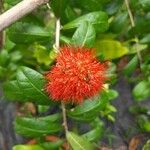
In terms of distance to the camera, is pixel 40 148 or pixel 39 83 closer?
pixel 39 83

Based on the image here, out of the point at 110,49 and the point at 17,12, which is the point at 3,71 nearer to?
the point at 110,49

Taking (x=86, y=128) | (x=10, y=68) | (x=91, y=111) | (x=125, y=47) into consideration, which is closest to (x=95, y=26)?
(x=91, y=111)

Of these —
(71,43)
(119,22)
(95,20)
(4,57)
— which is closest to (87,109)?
(71,43)

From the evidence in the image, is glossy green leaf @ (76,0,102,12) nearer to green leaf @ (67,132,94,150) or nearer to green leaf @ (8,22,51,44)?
green leaf @ (8,22,51,44)

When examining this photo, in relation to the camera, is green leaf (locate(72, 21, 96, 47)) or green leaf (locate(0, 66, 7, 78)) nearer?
green leaf (locate(72, 21, 96, 47))

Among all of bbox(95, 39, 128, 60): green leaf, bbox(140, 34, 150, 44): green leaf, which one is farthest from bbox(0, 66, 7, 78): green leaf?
bbox(140, 34, 150, 44): green leaf

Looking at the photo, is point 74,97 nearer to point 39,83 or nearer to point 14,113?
point 39,83
